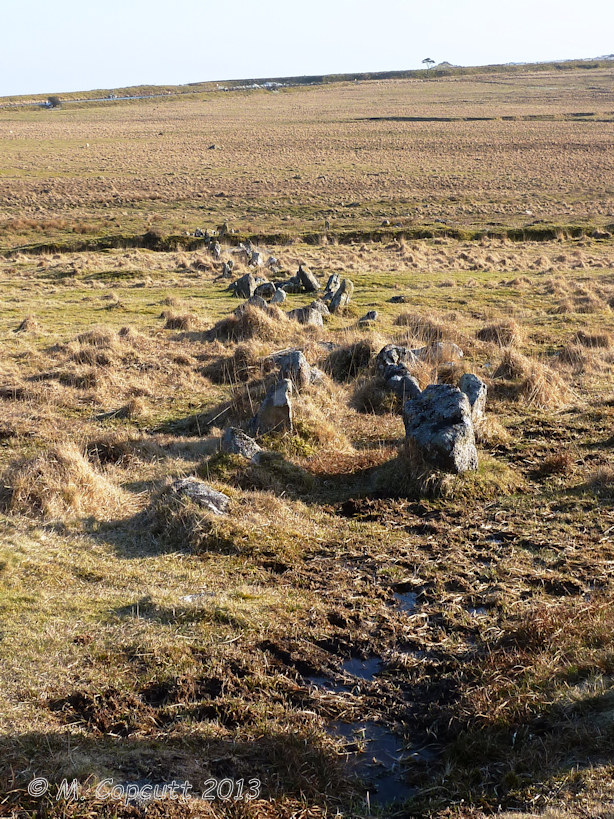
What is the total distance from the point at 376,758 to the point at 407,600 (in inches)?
91.5

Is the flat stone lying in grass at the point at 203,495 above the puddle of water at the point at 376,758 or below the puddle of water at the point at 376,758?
above

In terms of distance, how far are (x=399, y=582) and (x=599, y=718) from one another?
2923 millimetres

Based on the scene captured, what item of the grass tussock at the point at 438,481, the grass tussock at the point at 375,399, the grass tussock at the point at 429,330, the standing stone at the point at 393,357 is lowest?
the grass tussock at the point at 438,481

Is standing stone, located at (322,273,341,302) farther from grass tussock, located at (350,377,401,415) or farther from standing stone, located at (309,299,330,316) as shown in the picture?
grass tussock, located at (350,377,401,415)

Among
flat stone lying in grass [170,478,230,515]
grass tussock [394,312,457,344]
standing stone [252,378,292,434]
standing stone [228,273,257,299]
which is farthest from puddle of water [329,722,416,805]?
standing stone [228,273,257,299]

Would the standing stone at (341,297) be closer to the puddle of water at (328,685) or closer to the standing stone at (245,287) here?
the standing stone at (245,287)

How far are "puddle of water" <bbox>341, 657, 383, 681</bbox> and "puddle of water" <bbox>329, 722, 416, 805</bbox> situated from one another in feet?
2.03

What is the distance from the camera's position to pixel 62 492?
30.3 feet

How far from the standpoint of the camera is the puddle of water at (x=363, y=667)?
659 cm

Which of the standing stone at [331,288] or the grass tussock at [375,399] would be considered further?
the standing stone at [331,288]

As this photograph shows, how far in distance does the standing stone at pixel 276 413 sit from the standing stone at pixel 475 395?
110 inches

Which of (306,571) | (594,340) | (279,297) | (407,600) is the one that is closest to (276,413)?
(306,571)

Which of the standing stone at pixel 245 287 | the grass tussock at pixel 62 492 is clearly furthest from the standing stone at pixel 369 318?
the grass tussock at pixel 62 492

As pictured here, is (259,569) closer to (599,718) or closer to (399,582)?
(399,582)
